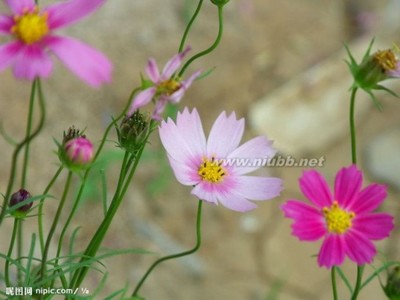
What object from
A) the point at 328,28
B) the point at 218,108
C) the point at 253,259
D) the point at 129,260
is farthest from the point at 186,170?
the point at 328,28

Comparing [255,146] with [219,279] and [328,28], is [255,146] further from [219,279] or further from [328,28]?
[328,28]

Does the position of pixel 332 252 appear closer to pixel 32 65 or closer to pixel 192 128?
pixel 192 128

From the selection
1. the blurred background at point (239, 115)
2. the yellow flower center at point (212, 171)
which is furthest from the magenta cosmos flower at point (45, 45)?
the blurred background at point (239, 115)

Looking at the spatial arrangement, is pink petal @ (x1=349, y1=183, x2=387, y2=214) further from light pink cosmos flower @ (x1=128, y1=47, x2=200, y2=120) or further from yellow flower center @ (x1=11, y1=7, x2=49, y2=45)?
yellow flower center @ (x1=11, y1=7, x2=49, y2=45)

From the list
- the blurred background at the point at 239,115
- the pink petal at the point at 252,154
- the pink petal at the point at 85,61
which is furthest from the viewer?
the blurred background at the point at 239,115

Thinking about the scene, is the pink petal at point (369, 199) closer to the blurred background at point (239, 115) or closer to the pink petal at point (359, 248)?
the pink petal at point (359, 248)

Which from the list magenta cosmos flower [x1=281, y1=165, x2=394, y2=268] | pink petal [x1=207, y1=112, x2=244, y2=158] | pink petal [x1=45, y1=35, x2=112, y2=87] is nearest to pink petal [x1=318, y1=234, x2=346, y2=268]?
magenta cosmos flower [x1=281, y1=165, x2=394, y2=268]

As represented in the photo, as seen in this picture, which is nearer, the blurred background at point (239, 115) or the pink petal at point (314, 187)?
the pink petal at point (314, 187)
